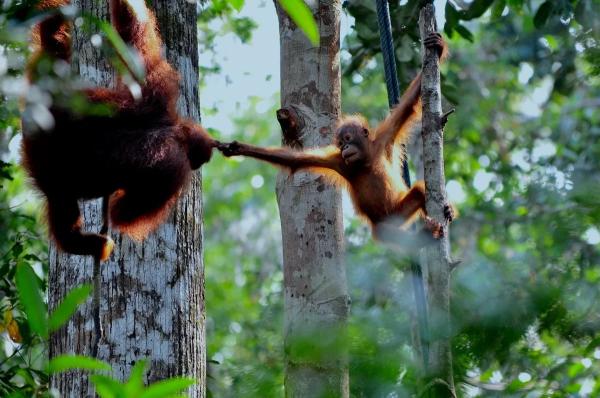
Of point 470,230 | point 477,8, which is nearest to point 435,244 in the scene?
point 477,8

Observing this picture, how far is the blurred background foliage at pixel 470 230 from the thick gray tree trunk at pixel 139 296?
283 millimetres

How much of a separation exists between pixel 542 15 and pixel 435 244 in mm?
3386

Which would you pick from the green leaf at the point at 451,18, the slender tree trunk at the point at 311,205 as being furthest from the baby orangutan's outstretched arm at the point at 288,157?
the green leaf at the point at 451,18

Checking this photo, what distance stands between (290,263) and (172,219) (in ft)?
2.04

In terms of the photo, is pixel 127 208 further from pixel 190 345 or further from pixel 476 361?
pixel 476 361

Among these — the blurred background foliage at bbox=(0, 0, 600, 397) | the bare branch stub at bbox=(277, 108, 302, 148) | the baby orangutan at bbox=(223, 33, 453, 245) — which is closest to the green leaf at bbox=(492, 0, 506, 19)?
the blurred background foliage at bbox=(0, 0, 600, 397)

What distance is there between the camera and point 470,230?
11430mm

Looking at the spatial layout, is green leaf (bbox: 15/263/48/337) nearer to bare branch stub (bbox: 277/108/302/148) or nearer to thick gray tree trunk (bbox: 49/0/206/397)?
thick gray tree trunk (bbox: 49/0/206/397)

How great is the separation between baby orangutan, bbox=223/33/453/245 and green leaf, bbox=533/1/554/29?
4.06ft

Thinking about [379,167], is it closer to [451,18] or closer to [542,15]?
[451,18]

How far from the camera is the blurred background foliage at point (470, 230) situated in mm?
2365

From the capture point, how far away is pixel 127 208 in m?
3.71

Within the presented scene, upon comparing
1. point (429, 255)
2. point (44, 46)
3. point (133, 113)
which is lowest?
point (429, 255)

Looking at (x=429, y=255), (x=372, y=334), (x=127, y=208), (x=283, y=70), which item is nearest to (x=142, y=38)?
(x=127, y=208)
